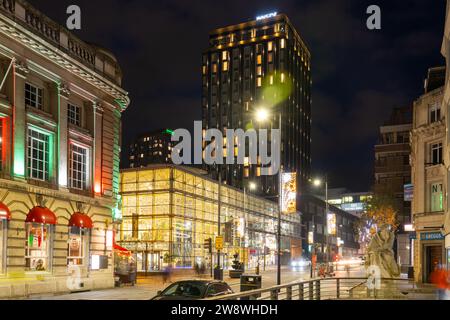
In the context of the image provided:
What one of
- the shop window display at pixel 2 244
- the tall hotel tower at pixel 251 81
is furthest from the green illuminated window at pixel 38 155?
the tall hotel tower at pixel 251 81

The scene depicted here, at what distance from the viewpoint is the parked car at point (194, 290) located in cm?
1795

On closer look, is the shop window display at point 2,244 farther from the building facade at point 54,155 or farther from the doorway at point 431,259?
the doorway at point 431,259

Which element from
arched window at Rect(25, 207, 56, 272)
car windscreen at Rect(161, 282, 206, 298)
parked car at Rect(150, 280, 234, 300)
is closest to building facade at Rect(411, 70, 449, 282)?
arched window at Rect(25, 207, 56, 272)

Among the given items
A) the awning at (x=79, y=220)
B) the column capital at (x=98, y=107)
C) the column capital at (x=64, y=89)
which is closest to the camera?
the column capital at (x=64, y=89)

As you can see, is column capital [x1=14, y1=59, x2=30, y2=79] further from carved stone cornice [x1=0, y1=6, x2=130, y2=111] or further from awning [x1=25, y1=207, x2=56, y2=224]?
awning [x1=25, y1=207, x2=56, y2=224]

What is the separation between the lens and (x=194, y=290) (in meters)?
18.2

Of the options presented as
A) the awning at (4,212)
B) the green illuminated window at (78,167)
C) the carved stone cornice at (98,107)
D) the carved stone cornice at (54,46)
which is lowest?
the awning at (4,212)

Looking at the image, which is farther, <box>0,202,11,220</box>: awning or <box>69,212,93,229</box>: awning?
<box>69,212,93,229</box>: awning

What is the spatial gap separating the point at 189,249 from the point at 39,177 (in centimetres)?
3898

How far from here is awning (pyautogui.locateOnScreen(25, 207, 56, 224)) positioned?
102 ft

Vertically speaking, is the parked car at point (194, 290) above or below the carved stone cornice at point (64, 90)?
below

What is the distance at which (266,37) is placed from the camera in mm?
151625

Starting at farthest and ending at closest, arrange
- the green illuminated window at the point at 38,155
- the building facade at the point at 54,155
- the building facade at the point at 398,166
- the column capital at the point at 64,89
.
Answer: the building facade at the point at 398,166 < the column capital at the point at 64,89 < the green illuminated window at the point at 38,155 < the building facade at the point at 54,155

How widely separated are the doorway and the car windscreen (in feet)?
105
